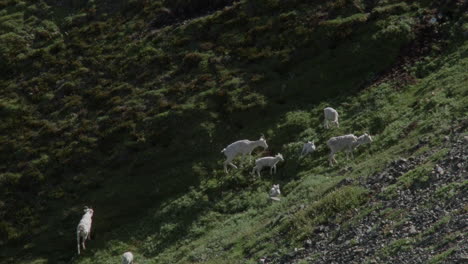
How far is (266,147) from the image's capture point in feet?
115

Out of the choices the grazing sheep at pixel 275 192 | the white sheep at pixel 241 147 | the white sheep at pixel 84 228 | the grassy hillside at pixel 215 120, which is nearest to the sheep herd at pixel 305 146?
the white sheep at pixel 241 147

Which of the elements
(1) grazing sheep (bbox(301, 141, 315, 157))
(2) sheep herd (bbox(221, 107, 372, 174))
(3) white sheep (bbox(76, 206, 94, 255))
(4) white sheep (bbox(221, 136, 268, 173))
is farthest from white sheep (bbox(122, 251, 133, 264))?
(1) grazing sheep (bbox(301, 141, 315, 157))

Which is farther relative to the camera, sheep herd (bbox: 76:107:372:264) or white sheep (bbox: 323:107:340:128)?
white sheep (bbox: 323:107:340:128)

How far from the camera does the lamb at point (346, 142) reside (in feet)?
102

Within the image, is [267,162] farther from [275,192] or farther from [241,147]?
[275,192]

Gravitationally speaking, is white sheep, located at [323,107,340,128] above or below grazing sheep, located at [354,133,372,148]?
below

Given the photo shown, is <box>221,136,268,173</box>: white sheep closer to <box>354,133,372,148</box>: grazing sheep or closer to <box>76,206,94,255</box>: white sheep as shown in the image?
<box>354,133,372,148</box>: grazing sheep

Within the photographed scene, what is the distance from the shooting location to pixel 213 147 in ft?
126

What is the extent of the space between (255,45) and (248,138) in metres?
11.6

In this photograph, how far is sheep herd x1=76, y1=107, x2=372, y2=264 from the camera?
102 feet

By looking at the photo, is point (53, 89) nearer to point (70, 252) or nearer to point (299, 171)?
point (70, 252)

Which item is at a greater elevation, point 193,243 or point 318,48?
point 318,48

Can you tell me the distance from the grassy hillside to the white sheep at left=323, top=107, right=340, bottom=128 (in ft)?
2.68

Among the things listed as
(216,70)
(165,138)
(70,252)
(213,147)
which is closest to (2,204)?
(70,252)
